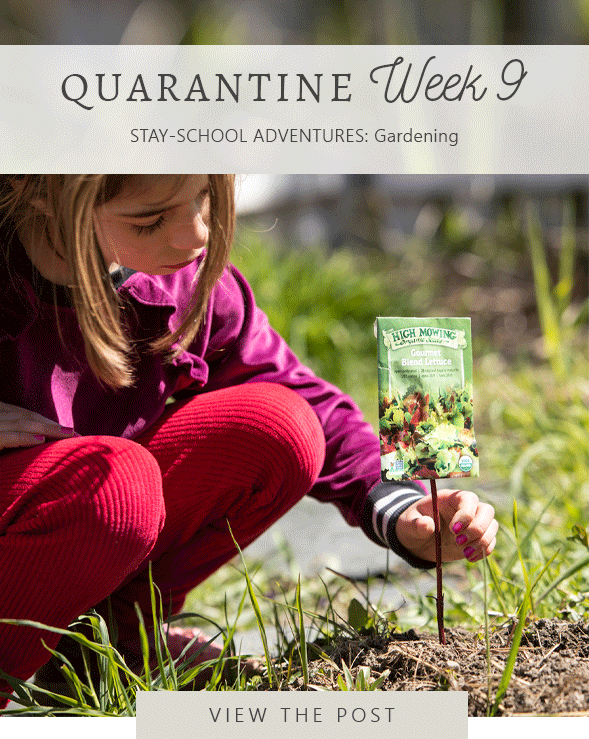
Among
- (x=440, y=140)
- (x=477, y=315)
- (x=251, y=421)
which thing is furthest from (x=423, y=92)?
(x=477, y=315)

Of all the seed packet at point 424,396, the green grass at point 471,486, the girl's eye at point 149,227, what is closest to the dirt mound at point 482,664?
the green grass at point 471,486

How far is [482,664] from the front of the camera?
88 cm

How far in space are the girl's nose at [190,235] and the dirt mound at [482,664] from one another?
1.65ft

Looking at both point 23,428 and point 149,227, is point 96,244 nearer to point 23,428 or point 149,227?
point 149,227

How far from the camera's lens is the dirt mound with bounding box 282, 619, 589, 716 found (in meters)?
0.83

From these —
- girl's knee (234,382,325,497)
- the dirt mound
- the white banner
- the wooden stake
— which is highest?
the white banner

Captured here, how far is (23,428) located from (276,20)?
5236 millimetres

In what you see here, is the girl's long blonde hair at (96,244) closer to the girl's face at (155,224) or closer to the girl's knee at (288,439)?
the girl's face at (155,224)

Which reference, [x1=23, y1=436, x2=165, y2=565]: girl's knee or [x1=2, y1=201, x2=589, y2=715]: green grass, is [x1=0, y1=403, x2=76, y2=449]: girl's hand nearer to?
[x1=23, y1=436, x2=165, y2=565]: girl's knee

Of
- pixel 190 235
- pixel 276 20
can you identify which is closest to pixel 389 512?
pixel 190 235

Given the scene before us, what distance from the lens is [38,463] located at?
3.10ft

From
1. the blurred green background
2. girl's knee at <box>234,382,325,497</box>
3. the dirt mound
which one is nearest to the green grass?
the dirt mound

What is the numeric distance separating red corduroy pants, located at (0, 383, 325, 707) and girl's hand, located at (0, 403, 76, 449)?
1cm

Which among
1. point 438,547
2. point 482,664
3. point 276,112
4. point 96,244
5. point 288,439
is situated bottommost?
point 482,664
